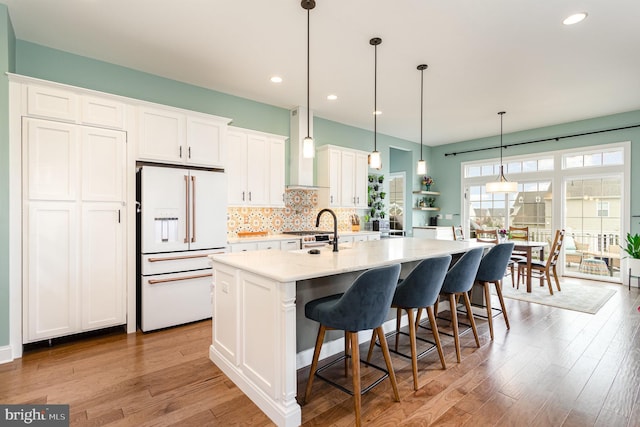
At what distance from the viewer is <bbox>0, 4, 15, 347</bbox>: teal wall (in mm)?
2650

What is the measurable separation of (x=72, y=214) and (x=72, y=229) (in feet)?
0.46

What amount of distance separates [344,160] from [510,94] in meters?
2.57

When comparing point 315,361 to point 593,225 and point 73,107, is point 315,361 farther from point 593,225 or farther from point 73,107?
point 593,225

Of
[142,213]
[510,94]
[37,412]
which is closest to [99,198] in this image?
[142,213]

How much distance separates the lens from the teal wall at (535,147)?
5312 millimetres

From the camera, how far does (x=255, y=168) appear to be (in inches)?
179

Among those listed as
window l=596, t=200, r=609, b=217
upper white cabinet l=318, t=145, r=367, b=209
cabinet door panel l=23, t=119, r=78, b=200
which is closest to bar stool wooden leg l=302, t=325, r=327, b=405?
cabinet door panel l=23, t=119, r=78, b=200

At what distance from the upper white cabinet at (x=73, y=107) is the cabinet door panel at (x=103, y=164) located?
0.34ft

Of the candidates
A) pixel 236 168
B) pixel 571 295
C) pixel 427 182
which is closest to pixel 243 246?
pixel 236 168

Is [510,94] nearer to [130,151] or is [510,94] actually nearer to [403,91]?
[403,91]

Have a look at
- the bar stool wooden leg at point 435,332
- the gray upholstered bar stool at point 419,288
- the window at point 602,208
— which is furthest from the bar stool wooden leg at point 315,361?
the window at point 602,208

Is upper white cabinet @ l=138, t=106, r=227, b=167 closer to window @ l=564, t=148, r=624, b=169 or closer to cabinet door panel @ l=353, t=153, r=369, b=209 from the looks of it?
cabinet door panel @ l=353, t=153, r=369, b=209

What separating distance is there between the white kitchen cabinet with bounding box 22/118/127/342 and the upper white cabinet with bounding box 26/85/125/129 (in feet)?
0.24

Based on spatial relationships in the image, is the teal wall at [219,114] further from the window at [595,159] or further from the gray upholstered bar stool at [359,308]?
the gray upholstered bar stool at [359,308]
